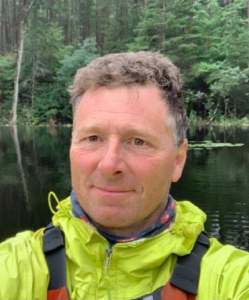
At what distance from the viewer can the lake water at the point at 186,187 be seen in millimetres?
6590

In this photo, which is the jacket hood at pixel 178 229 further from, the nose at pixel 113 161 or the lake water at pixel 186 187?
the lake water at pixel 186 187

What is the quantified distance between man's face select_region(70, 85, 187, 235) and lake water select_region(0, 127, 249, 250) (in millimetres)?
4758

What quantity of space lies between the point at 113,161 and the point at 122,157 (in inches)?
1.5

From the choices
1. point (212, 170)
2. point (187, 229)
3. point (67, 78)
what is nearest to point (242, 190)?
Answer: point (212, 170)

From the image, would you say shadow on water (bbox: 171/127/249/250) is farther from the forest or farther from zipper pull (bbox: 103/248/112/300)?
the forest

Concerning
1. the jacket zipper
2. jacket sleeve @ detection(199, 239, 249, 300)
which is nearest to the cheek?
the jacket zipper

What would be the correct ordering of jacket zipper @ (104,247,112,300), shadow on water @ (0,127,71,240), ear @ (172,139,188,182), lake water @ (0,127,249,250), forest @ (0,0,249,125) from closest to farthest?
jacket zipper @ (104,247,112,300) → ear @ (172,139,188,182) → lake water @ (0,127,249,250) → shadow on water @ (0,127,71,240) → forest @ (0,0,249,125)

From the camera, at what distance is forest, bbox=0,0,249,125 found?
30344 mm

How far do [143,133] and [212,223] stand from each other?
18.7ft

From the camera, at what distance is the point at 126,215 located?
1.31 meters

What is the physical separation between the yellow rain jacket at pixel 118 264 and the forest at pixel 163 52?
28.6 m

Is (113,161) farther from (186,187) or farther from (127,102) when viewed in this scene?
(186,187)

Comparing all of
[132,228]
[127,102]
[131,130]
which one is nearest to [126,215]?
[132,228]

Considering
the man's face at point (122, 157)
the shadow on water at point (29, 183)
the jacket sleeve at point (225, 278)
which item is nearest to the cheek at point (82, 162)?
the man's face at point (122, 157)
